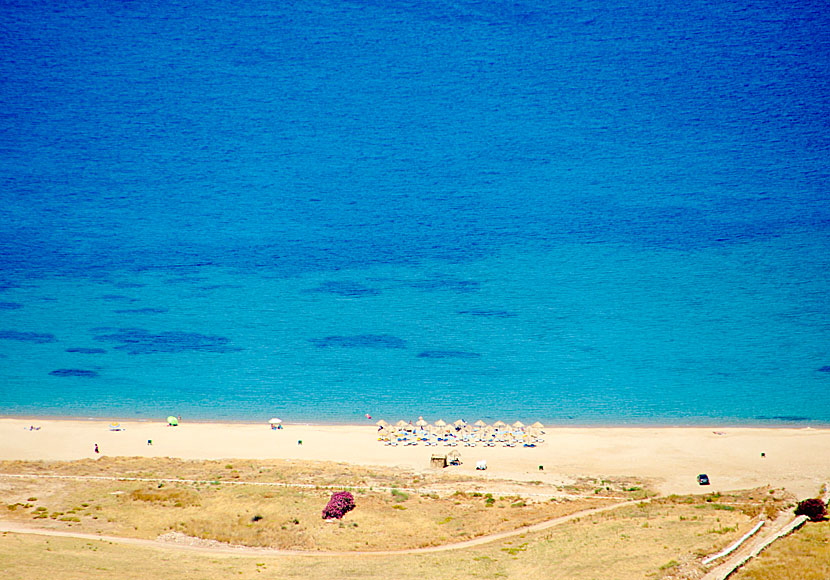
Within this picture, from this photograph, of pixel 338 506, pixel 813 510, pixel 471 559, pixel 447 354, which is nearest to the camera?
pixel 471 559

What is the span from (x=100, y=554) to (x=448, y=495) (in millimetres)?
16440

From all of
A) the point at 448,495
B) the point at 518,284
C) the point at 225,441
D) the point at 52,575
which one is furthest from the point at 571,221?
the point at 52,575

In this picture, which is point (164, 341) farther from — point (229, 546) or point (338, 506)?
point (229, 546)

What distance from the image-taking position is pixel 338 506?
A: 2975 centimetres

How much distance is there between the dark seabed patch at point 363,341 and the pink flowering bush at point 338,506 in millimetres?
55113

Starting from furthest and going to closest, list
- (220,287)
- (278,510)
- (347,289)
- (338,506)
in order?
(220,287) < (347,289) < (278,510) < (338,506)

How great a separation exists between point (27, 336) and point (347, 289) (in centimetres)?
4302

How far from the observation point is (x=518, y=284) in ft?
303

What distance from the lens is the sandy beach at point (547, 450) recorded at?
39125 millimetres

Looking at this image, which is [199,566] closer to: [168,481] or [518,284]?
[168,481]

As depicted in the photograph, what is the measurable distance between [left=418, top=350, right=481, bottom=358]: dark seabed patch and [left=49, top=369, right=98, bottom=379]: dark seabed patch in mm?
40403

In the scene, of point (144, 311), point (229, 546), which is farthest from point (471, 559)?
point (144, 311)

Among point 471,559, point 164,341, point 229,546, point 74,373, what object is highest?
point 164,341

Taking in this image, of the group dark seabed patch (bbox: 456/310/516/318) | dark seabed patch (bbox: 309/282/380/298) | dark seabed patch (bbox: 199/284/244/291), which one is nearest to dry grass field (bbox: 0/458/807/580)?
dark seabed patch (bbox: 456/310/516/318)
